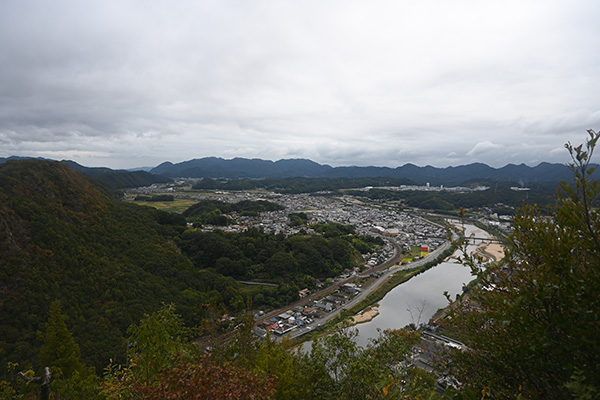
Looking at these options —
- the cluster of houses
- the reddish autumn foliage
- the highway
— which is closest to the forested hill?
the cluster of houses

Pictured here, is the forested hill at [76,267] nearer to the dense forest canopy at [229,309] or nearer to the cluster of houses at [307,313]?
the dense forest canopy at [229,309]

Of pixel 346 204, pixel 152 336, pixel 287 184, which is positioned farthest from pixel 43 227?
pixel 287 184

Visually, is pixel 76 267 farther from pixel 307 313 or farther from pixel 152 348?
pixel 152 348

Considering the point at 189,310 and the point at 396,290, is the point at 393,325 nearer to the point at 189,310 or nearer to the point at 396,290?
the point at 396,290

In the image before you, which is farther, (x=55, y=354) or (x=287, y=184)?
(x=287, y=184)

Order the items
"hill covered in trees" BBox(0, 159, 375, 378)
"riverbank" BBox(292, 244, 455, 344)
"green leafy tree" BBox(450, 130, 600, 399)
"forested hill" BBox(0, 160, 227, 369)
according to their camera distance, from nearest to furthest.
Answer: "green leafy tree" BBox(450, 130, 600, 399), "forested hill" BBox(0, 160, 227, 369), "hill covered in trees" BBox(0, 159, 375, 378), "riverbank" BBox(292, 244, 455, 344)

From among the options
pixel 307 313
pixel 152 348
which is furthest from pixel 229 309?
pixel 152 348

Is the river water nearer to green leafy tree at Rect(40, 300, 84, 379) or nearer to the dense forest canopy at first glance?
the dense forest canopy
